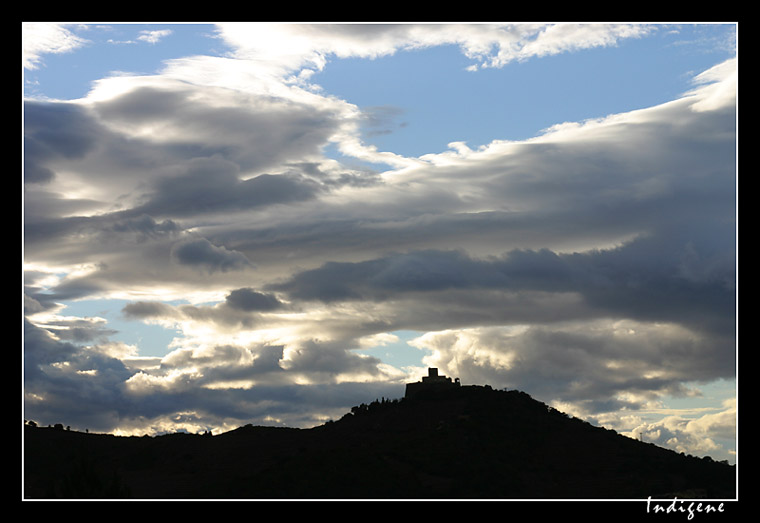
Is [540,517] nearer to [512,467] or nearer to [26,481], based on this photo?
[512,467]

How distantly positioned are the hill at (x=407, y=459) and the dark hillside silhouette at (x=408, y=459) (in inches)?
Answer: 8.6

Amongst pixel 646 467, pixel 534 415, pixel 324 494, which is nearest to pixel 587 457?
pixel 646 467

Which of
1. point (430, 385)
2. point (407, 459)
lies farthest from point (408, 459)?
point (430, 385)

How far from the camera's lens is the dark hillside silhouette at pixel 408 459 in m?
92.2

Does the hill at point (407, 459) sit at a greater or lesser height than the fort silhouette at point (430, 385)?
lesser

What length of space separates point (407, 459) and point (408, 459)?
15 centimetres

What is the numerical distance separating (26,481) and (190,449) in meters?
24.6

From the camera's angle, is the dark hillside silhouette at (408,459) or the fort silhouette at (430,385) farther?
the fort silhouette at (430,385)

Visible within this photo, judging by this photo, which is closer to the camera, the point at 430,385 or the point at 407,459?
the point at 407,459

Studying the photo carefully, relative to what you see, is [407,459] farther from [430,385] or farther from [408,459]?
[430,385]

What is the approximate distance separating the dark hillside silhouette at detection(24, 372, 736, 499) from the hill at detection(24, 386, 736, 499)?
22cm

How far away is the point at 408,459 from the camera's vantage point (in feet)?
340

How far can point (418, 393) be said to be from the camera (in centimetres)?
12712

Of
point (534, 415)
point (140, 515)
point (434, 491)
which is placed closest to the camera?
point (140, 515)
